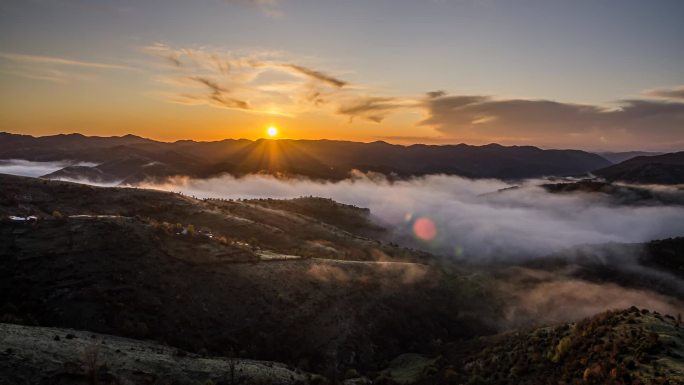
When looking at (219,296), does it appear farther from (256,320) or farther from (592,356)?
(592,356)

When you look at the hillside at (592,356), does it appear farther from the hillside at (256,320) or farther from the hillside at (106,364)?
the hillside at (106,364)

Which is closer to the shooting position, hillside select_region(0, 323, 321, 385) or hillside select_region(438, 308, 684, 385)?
hillside select_region(438, 308, 684, 385)

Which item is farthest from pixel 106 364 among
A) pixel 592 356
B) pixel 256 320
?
pixel 592 356

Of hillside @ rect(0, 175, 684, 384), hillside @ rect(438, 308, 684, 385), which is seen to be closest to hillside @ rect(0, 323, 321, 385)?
hillside @ rect(0, 175, 684, 384)

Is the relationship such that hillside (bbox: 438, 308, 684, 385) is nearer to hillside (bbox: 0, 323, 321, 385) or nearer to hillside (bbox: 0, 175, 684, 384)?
hillside (bbox: 0, 175, 684, 384)

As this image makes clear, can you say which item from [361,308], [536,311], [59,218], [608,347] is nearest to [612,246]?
[536,311]

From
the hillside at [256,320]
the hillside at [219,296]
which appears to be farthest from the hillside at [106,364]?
the hillside at [219,296]

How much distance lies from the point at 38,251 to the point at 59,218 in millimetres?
9234

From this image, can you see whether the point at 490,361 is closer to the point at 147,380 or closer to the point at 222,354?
the point at 222,354

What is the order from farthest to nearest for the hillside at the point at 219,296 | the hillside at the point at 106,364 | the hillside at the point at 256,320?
1. the hillside at the point at 219,296
2. the hillside at the point at 256,320
3. the hillside at the point at 106,364

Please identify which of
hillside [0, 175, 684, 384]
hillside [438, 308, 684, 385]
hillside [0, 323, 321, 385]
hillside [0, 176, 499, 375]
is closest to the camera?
hillside [438, 308, 684, 385]

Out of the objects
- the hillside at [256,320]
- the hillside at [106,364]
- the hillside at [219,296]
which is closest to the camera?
the hillside at [106,364]

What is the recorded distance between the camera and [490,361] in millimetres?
35188

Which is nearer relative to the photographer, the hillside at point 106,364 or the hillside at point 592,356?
the hillside at point 592,356
